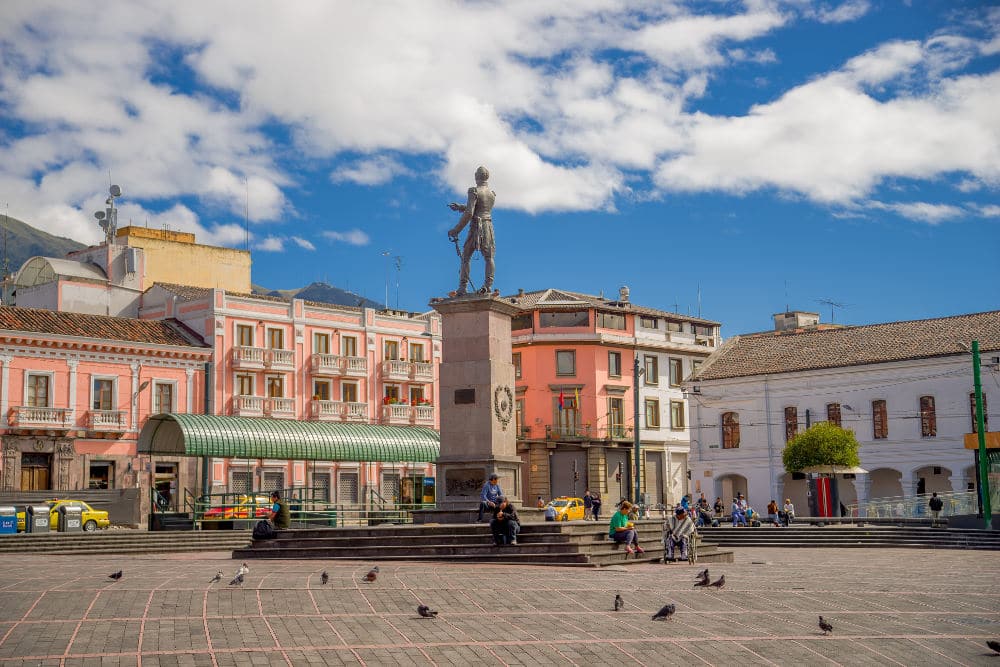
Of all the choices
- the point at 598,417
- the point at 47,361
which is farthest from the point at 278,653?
the point at 598,417

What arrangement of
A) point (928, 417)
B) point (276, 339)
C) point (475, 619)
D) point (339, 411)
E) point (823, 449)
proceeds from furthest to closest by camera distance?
1. point (339, 411)
2. point (276, 339)
3. point (928, 417)
4. point (823, 449)
5. point (475, 619)

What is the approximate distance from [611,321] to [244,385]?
23435 millimetres

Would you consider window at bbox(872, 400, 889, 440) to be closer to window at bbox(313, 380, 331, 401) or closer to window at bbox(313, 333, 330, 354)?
window at bbox(313, 380, 331, 401)

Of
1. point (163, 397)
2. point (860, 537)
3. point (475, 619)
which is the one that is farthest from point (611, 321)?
point (475, 619)

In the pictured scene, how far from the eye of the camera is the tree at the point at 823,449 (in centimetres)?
4819

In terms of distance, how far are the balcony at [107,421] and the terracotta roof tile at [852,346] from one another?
29481 millimetres

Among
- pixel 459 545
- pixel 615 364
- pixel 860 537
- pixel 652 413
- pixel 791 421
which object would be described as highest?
pixel 615 364

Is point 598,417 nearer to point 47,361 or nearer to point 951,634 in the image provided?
point 47,361

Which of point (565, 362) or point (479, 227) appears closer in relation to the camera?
point (479, 227)

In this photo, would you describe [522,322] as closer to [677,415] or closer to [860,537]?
[677,415]

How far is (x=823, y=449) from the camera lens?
48.4 meters

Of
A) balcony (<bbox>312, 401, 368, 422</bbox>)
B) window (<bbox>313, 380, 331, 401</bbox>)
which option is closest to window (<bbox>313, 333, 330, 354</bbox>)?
window (<bbox>313, 380, 331, 401</bbox>)

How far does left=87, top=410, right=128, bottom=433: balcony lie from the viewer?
4872cm

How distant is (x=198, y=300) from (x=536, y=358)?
68.6ft
